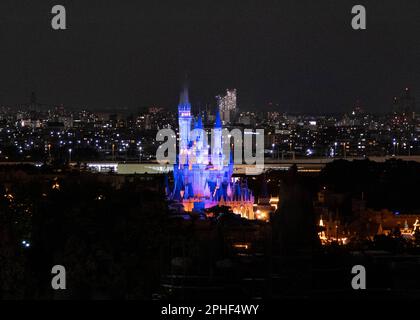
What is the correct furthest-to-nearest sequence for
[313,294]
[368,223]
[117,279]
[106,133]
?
1. [106,133]
2. [368,223]
3. [117,279]
4. [313,294]

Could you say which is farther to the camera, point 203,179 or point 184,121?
point 184,121

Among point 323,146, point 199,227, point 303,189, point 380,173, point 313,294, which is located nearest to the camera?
point 313,294

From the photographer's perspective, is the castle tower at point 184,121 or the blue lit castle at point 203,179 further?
the castle tower at point 184,121

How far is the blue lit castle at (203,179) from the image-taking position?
63875 mm

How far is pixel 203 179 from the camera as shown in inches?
Result: 2810

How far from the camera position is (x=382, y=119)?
A: 194250 mm

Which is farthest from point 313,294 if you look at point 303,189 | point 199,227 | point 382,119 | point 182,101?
point 382,119

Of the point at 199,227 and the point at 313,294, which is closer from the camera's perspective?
the point at 313,294

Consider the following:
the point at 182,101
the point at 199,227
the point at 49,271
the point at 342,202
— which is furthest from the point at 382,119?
the point at 49,271

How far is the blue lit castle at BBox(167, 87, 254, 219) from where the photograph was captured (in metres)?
63.9

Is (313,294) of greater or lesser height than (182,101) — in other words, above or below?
below

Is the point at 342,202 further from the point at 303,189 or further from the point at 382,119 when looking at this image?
the point at 382,119

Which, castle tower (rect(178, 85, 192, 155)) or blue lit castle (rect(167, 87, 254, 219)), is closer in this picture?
blue lit castle (rect(167, 87, 254, 219))
